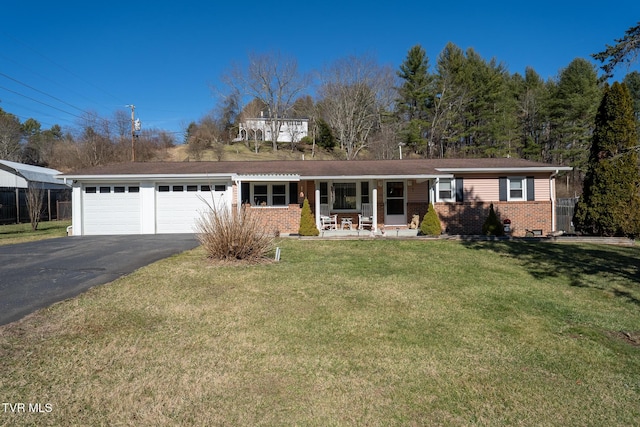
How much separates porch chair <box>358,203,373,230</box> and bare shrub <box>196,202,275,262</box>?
6914mm

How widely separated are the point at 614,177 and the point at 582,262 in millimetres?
5596

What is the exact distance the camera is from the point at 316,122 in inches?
1902

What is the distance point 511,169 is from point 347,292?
12.1m

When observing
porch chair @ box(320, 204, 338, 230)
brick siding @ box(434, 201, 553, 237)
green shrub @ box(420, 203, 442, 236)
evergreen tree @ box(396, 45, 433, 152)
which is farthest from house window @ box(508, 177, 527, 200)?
evergreen tree @ box(396, 45, 433, 152)

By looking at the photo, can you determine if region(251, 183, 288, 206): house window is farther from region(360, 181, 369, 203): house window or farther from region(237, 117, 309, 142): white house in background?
region(237, 117, 309, 142): white house in background

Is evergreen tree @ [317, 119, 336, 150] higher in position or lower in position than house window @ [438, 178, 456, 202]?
higher

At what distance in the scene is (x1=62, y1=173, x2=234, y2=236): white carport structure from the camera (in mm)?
14742

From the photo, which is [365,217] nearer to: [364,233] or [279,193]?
[364,233]

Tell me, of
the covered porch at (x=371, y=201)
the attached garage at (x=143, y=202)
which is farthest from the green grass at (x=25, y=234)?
the covered porch at (x=371, y=201)

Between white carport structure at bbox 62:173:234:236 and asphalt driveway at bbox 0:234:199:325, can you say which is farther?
white carport structure at bbox 62:173:234:236

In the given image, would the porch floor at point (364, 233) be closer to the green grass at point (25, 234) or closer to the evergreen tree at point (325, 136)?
the green grass at point (25, 234)

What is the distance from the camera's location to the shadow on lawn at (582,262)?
6830 millimetres

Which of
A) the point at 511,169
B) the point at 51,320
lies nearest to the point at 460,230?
the point at 511,169

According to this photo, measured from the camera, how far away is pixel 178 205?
1505 centimetres
